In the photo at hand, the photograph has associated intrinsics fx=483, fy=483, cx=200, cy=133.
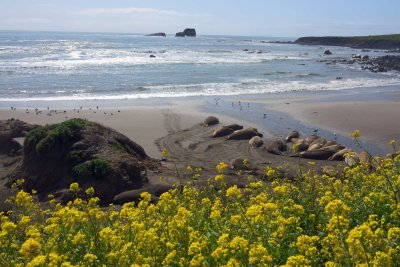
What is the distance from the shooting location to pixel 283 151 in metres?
15.8

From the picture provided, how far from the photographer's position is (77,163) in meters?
12.1

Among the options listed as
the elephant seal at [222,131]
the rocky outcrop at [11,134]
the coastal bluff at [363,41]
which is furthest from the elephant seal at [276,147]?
the coastal bluff at [363,41]

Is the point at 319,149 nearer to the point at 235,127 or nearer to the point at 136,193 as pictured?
the point at 235,127

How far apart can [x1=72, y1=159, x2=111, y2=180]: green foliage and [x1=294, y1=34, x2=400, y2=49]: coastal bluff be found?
310 ft

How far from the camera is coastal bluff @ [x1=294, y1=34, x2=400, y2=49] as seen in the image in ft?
323

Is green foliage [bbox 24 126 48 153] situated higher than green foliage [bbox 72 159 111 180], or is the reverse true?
green foliage [bbox 24 126 48 153]

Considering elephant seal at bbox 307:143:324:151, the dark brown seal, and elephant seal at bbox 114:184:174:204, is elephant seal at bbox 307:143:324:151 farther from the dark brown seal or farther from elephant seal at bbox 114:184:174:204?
elephant seal at bbox 114:184:174:204

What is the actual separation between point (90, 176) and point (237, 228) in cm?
723

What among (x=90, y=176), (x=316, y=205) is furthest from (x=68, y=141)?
(x=316, y=205)

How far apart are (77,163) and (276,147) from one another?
674cm

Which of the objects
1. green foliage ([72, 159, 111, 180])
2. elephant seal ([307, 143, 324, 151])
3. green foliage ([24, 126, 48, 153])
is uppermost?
green foliage ([24, 126, 48, 153])

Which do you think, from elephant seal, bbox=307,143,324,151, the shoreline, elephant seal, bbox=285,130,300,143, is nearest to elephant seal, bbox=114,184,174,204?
the shoreline

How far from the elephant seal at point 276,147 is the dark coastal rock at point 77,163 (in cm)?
426

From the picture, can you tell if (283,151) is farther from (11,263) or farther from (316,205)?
(11,263)
